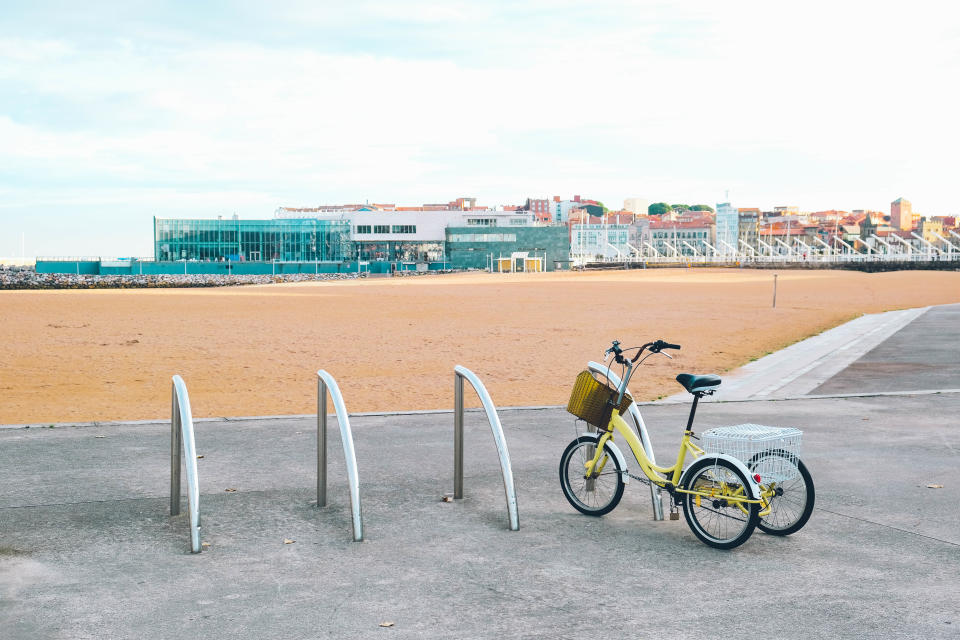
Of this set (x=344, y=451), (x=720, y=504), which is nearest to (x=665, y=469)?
(x=720, y=504)

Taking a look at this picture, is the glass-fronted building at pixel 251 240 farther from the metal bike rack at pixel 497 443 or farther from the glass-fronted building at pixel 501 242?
the metal bike rack at pixel 497 443

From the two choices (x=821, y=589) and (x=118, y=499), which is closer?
(x=821, y=589)

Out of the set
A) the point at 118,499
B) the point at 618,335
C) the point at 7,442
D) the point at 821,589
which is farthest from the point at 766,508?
the point at 618,335

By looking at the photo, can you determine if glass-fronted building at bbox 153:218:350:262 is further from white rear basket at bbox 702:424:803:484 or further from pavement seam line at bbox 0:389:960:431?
white rear basket at bbox 702:424:803:484

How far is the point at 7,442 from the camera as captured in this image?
29.7 ft

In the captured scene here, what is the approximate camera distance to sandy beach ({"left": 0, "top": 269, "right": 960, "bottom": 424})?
13914 mm

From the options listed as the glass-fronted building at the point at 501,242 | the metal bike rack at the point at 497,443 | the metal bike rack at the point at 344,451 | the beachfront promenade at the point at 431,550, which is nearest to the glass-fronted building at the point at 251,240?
the glass-fronted building at the point at 501,242

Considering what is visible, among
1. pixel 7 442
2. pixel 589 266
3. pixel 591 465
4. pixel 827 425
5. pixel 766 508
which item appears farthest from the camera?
pixel 589 266

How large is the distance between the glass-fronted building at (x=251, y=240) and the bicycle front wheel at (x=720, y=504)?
137078mm

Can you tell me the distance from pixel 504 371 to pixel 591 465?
10.3m

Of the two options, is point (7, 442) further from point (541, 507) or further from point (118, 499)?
point (541, 507)

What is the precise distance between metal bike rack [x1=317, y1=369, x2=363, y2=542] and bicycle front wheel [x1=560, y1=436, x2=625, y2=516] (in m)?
1.54

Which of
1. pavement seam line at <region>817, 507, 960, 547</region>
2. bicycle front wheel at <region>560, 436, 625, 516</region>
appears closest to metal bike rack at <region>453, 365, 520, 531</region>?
bicycle front wheel at <region>560, 436, 625, 516</region>

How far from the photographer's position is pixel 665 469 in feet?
21.3
